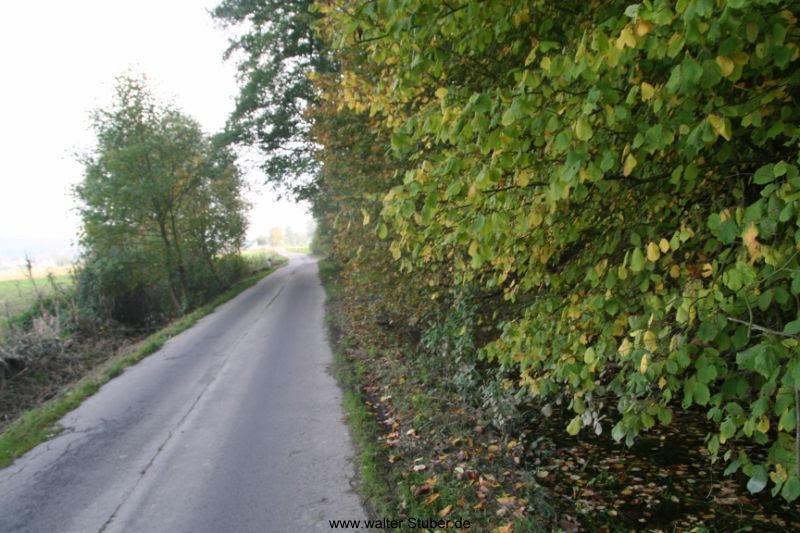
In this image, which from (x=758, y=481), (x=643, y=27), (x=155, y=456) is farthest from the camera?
(x=155, y=456)

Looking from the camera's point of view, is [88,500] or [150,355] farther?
[150,355]

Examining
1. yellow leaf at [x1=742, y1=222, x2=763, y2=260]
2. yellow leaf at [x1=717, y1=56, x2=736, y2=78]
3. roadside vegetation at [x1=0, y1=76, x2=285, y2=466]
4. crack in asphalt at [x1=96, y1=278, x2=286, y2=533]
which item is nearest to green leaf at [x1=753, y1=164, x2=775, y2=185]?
yellow leaf at [x1=742, y1=222, x2=763, y2=260]

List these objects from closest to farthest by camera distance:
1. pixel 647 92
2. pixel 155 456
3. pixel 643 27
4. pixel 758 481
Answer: pixel 643 27, pixel 758 481, pixel 647 92, pixel 155 456

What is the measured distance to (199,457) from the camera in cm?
589

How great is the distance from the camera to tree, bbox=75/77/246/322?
18.7 meters

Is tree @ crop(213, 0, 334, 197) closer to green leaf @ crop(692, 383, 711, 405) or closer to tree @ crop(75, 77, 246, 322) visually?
tree @ crop(75, 77, 246, 322)

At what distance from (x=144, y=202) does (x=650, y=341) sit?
20564 mm

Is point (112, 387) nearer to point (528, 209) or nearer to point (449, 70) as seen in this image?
point (449, 70)

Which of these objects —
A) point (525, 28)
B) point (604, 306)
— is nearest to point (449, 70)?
point (525, 28)

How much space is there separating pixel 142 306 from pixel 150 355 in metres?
9.45

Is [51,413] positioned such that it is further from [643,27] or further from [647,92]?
[643,27]

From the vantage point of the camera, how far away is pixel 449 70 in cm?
493

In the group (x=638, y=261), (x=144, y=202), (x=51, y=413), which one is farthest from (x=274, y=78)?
(x=638, y=261)

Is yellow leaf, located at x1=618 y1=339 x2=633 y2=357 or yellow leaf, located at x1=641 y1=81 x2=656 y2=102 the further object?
yellow leaf, located at x1=618 y1=339 x2=633 y2=357
